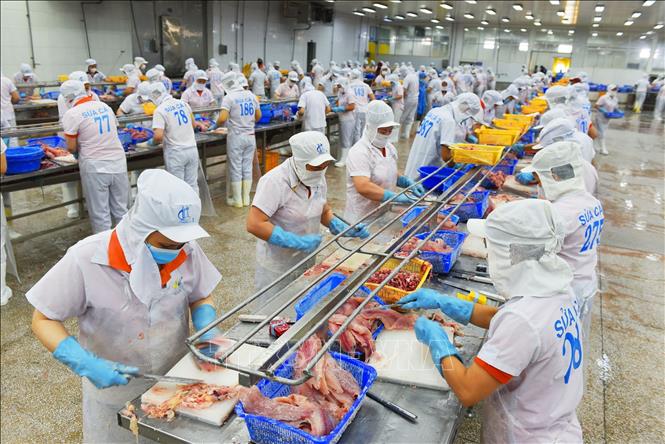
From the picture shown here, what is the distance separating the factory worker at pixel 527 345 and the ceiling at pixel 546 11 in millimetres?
18075

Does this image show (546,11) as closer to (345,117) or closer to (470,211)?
(345,117)

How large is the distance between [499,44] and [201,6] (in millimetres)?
20031

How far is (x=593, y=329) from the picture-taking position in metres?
4.92

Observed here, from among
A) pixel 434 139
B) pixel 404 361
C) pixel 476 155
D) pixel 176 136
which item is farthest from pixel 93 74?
pixel 404 361

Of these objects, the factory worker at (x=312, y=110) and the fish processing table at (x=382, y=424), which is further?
the factory worker at (x=312, y=110)

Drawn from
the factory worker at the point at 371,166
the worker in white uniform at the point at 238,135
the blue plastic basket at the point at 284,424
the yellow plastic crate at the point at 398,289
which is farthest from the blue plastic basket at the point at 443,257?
the worker in white uniform at the point at 238,135

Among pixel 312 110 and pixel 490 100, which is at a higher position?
pixel 490 100

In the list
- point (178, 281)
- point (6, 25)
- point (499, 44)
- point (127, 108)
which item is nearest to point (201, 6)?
point (6, 25)

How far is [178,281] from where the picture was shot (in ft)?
7.18

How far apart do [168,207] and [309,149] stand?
150 centimetres

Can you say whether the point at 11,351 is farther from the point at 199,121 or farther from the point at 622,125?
the point at 622,125

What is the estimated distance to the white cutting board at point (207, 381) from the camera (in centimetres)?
194

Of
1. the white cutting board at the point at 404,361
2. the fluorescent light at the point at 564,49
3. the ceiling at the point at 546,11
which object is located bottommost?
the white cutting board at the point at 404,361

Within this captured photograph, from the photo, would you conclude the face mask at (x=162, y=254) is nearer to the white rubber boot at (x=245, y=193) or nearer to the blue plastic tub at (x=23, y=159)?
the blue plastic tub at (x=23, y=159)
